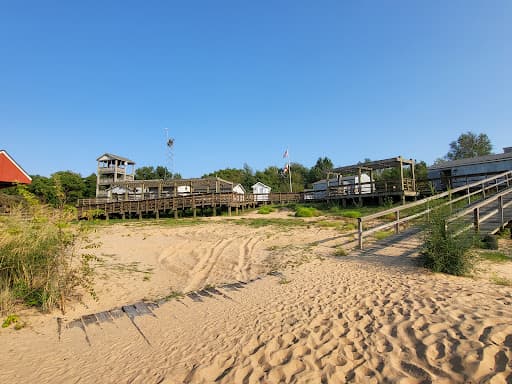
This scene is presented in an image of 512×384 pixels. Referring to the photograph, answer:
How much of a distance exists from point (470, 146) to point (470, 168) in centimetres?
3229

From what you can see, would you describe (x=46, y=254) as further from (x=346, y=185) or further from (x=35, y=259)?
(x=346, y=185)

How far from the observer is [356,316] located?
3.95 m

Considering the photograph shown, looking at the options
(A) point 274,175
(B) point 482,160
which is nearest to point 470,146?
(B) point 482,160

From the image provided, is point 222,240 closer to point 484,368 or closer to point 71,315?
point 71,315

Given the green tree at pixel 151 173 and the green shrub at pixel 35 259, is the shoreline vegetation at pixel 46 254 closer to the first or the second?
the green shrub at pixel 35 259

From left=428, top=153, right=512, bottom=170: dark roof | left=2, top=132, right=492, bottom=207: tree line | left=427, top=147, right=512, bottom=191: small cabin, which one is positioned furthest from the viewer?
left=2, top=132, right=492, bottom=207: tree line

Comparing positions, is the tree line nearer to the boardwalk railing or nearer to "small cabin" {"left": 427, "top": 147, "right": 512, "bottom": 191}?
"small cabin" {"left": 427, "top": 147, "right": 512, "bottom": 191}

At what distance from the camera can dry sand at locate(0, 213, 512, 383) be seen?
9.23ft

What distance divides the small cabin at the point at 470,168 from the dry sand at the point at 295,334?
1870 centimetres

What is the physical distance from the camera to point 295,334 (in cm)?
363

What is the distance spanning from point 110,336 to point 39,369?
91cm

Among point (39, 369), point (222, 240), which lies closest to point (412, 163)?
point (222, 240)

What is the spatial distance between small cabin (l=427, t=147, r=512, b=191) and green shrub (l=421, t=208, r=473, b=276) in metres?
17.6

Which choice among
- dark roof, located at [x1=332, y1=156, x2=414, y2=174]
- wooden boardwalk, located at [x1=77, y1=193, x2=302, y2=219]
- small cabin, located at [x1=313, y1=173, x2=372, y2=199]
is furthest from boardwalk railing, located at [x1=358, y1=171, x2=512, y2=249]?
wooden boardwalk, located at [x1=77, y1=193, x2=302, y2=219]
